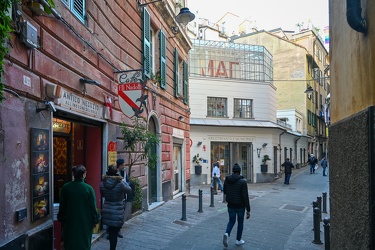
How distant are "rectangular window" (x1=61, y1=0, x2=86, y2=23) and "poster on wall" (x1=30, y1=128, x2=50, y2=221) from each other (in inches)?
96.9

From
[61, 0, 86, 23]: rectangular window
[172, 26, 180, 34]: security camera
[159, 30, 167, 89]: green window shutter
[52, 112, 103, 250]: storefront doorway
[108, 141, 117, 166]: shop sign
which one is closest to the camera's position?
[61, 0, 86, 23]: rectangular window

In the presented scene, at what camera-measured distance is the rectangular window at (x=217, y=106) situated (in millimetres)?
24078

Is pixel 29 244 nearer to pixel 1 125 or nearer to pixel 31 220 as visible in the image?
pixel 31 220

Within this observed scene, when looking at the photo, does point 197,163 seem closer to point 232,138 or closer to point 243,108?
point 232,138

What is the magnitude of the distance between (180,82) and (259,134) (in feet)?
33.6

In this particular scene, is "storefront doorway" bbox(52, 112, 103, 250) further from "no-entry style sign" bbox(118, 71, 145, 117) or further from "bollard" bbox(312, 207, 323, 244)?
"bollard" bbox(312, 207, 323, 244)

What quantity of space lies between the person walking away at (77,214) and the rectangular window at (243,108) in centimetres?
2020

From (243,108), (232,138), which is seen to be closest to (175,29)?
(232,138)

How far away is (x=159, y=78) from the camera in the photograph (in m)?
11.3

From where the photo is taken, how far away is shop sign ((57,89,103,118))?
592 centimetres

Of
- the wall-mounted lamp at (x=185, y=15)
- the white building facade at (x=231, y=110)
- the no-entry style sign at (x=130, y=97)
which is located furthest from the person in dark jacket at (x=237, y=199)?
the white building facade at (x=231, y=110)

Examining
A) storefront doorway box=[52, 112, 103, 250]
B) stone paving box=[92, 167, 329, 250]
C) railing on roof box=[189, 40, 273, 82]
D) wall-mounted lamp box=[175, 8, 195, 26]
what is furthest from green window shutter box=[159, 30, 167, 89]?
railing on roof box=[189, 40, 273, 82]

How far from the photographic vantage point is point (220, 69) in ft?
81.0

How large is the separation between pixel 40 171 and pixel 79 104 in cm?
182
